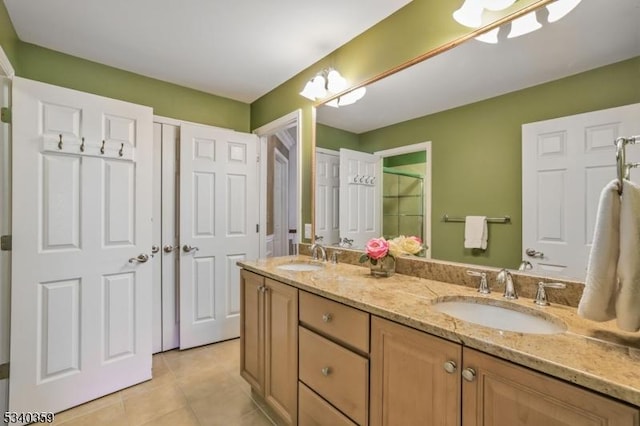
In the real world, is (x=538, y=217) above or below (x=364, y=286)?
above

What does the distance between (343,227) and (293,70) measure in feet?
4.43

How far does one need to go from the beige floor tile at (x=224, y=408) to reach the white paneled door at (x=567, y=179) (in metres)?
1.77

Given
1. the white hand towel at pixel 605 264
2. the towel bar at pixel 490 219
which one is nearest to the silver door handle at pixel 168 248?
the towel bar at pixel 490 219

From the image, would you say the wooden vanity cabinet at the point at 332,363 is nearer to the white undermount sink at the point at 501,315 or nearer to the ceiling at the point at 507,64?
the white undermount sink at the point at 501,315

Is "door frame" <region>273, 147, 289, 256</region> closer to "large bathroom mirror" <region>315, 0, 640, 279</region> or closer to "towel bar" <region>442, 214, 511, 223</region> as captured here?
"large bathroom mirror" <region>315, 0, 640, 279</region>

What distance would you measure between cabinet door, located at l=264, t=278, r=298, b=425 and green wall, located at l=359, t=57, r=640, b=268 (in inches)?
31.9

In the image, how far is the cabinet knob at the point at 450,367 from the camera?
0.81m

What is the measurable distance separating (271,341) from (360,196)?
1046mm

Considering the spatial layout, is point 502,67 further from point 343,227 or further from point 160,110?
point 160,110

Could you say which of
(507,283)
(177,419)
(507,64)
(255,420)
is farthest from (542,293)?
(177,419)

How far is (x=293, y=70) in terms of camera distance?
233 cm

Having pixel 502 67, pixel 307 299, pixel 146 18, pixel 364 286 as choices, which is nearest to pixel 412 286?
pixel 364 286

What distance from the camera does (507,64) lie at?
1.26 meters

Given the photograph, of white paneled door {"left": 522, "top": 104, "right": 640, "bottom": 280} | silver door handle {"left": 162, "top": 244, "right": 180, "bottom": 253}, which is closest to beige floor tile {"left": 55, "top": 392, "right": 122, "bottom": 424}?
silver door handle {"left": 162, "top": 244, "right": 180, "bottom": 253}
